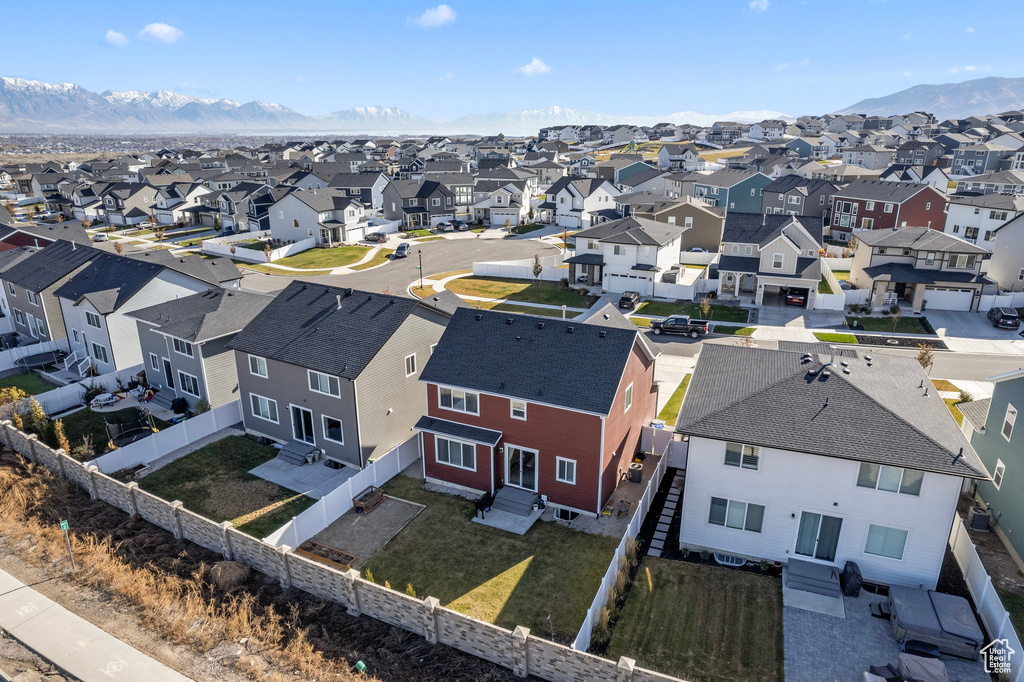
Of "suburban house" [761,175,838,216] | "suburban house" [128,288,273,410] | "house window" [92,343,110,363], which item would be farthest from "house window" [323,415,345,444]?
"suburban house" [761,175,838,216]

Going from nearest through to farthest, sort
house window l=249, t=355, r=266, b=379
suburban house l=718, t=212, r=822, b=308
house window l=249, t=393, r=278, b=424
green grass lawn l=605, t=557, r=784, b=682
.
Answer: green grass lawn l=605, t=557, r=784, b=682 → house window l=249, t=355, r=266, b=379 → house window l=249, t=393, r=278, b=424 → suburban house l=718, t=212, r=822, b=308

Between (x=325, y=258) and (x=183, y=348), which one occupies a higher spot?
(x=183, y=348)

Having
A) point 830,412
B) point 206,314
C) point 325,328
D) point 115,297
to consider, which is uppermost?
point 325,328

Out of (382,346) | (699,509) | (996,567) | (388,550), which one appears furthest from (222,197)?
(996,567)

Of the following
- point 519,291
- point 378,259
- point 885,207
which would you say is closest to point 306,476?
point 519,291

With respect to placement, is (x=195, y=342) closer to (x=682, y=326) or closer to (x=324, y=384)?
(x=324, y=384)

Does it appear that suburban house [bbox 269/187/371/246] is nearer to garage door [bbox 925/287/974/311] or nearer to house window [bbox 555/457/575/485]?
house window [bbox 555/457/575/485]
